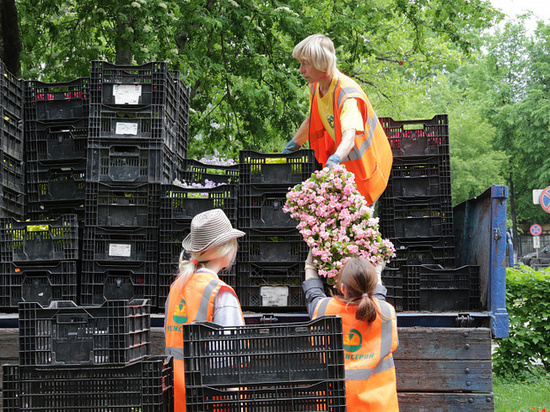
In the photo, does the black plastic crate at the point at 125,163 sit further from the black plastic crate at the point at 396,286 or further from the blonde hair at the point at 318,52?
the black plastic crate at the point at 396,286

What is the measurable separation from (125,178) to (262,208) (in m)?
1.33

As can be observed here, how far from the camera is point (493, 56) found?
42031mm

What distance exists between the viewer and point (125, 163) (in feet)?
19.2

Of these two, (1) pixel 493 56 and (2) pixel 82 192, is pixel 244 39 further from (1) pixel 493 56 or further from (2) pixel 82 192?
(1) pixel 493 56

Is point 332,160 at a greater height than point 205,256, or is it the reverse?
Result: point 332,160

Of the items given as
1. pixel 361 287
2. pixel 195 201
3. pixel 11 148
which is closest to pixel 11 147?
pixel 11 148

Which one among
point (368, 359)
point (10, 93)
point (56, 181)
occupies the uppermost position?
point (10, 93)

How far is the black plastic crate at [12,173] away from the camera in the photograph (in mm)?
6151

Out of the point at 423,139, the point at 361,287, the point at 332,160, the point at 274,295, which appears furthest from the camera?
the point at 423,139

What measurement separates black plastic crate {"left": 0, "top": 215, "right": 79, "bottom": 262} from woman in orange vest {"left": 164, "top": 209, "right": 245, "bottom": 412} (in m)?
2.16

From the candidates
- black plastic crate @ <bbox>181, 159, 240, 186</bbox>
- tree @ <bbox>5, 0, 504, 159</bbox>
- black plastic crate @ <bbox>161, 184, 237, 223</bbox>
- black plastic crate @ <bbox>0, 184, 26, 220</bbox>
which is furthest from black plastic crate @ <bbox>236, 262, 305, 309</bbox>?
tree @ <bbox>5, 0, 504, 159</bbox>

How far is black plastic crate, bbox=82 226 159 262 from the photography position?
5617mm

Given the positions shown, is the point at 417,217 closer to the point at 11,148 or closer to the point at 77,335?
the point at 77,335

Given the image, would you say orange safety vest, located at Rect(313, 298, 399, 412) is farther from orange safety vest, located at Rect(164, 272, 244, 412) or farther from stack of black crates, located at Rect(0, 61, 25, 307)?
stack of black crates, located at Rect(0, 61, 25, 307)
